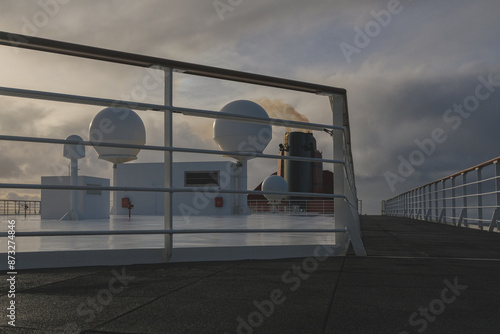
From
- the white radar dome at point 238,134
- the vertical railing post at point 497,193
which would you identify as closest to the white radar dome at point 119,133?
the white radar dome at point 238,134

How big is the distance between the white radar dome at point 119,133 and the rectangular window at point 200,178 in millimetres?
8208

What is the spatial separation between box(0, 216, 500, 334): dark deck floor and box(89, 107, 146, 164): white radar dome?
10.8 meters

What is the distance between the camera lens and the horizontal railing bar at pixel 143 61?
226cm

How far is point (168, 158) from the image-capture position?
2.48m

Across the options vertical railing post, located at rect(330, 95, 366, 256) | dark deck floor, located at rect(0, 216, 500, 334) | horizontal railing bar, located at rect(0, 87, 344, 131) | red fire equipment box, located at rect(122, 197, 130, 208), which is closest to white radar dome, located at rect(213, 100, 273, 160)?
vertical railing post, located at rect(330, 95, 366, 256)

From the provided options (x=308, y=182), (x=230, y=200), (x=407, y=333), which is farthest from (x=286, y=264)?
(x=308, y=182)

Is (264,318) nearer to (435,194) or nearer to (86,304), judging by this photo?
(86,304)

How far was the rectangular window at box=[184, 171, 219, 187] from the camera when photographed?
69.4 feet

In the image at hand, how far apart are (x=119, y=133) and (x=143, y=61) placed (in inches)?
417

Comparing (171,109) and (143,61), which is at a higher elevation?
(143,61)

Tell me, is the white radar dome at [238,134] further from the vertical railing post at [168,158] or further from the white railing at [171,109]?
the vertical railing post at [168,158]

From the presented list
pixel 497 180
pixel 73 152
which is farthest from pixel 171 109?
pixel 73 152

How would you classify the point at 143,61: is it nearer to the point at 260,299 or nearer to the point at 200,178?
the point at 260,299

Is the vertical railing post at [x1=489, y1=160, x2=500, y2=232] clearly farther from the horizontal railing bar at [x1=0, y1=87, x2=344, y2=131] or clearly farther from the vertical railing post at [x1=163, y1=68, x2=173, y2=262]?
the vertical railing post at [x1=163, y1=68, x2=173, y2=262]
